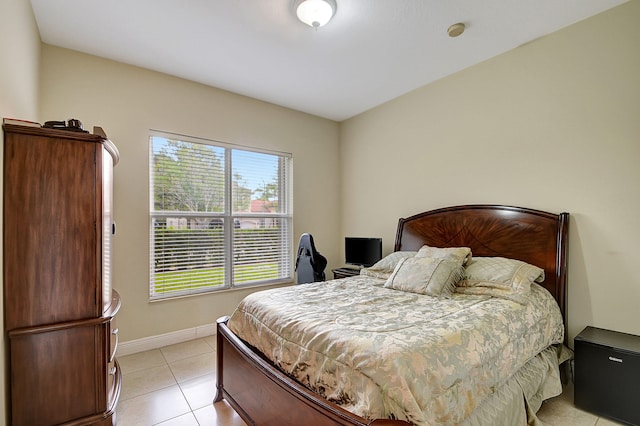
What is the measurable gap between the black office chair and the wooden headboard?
1.03m

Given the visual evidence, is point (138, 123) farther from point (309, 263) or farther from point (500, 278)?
point (500, 278)

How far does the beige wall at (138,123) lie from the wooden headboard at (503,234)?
226 cm

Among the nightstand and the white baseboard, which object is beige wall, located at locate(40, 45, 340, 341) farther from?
the nightstand

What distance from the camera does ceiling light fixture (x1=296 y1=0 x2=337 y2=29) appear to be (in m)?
2.14

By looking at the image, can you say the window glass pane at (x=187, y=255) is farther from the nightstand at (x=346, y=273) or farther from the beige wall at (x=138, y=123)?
the nightstand at (x=346, y=273)

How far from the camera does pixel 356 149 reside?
4.51m

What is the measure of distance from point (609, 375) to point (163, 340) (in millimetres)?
3750

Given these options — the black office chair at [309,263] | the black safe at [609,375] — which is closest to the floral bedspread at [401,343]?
the black safe at [609,375]


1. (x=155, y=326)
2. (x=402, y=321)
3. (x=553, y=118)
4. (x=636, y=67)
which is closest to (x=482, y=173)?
(x=553, y=118)

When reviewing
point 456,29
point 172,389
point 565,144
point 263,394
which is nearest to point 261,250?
point 172,389

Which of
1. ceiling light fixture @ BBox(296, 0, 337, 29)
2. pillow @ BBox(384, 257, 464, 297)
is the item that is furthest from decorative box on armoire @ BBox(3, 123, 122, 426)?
pillow @ BBox(384, 257, 464, 297)

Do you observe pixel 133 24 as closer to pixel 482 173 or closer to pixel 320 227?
pixel 320 227

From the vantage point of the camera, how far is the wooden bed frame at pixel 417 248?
142 centimetres

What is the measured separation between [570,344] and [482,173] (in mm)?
1642
